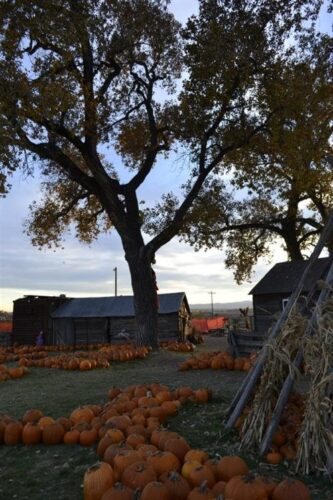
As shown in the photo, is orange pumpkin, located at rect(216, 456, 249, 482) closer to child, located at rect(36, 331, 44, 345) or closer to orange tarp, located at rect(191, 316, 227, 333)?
child, located at rect(36, 331, 44, 345)

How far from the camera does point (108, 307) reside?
1202 inches

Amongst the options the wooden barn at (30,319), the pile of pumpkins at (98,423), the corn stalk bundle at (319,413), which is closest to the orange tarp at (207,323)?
the wooden barn at (30,319)

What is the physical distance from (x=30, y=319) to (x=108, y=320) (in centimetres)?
559

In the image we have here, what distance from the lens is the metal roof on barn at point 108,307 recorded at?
29.5m

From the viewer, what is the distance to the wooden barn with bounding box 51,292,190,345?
96.1ft

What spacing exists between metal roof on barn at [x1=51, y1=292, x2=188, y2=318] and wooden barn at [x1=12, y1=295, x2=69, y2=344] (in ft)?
2.13

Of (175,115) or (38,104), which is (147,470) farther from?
(175,115)

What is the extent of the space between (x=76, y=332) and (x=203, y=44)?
775 inches

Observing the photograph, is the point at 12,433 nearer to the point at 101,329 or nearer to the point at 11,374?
the point at 11,374

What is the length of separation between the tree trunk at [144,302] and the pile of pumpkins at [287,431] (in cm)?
1199

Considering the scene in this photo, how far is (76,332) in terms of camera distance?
30.7 meters

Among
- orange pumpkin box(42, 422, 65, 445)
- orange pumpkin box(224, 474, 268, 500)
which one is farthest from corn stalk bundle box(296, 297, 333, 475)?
orange pumpkin box(42, 422, 65, 445)

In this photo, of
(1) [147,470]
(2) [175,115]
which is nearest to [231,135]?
(2) [175,115]

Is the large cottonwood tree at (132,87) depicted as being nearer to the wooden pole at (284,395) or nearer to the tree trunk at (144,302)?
the tree trunk at (144,302)
